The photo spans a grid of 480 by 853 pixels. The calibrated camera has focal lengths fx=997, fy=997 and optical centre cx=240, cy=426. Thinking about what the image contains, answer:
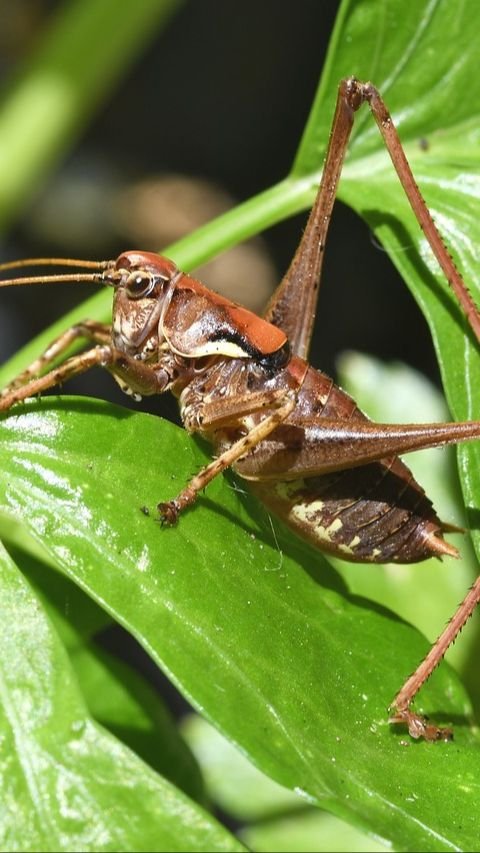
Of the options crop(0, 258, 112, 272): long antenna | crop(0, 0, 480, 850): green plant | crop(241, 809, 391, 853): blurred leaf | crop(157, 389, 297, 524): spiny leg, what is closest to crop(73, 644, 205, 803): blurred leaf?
crop(0, 0, 480, 850): green plant

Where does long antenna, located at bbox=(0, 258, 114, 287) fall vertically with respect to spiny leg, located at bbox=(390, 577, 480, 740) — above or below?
above

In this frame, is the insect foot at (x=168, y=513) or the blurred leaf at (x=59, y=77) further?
the blurred leaf at (x=59, y=77)

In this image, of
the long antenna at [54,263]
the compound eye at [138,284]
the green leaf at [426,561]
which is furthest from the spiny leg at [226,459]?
the green leaf at [426,561]

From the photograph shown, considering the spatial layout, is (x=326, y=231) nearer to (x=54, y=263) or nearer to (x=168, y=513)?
(x=54, y=263)

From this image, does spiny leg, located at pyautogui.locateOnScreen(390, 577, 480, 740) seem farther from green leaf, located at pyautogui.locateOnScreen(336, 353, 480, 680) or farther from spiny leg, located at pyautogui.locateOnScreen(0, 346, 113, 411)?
spiny leg, located at pyautogui.locateOnScreen(0, 346, 113, 411)

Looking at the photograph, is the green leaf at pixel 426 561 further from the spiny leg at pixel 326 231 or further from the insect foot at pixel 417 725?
the insect foot at pixel 417 725

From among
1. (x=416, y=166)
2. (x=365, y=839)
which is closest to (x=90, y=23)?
(x=416, y=166)
